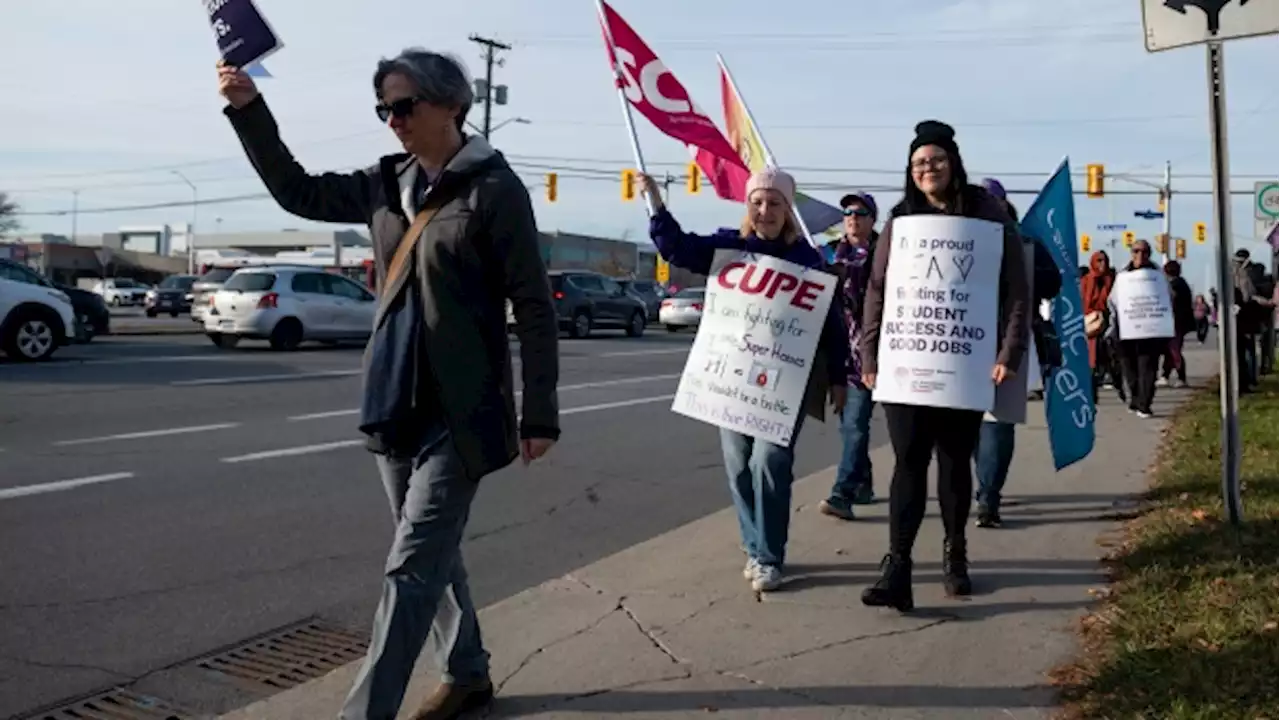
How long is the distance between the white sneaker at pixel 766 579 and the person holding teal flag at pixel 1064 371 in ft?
7.80

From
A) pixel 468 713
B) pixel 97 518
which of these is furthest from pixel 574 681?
pixel 97 518

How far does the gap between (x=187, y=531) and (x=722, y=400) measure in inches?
122

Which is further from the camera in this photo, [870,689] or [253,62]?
[870,689]

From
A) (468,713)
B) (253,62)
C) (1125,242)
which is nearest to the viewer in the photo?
(253,62)

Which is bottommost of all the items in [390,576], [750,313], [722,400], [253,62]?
[390,576]

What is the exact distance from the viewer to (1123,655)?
4.18m

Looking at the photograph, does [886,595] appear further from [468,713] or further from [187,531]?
[187,531]

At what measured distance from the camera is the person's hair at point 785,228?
546cm

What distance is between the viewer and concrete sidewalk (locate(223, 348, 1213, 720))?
3.97 m

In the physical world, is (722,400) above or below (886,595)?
above

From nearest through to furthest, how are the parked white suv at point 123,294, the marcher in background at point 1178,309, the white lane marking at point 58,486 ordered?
the white lane marking at point 58,486
the marcher in background at point 1178,309
the parked white suv at point 123,294

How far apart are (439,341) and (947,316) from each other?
232 cm

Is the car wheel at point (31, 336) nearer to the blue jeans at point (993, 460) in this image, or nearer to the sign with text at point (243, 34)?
the blue jeans at point (993, 460)

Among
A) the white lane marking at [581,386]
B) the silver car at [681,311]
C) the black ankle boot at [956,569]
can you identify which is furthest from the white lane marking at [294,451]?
the silver car at [681,311]
